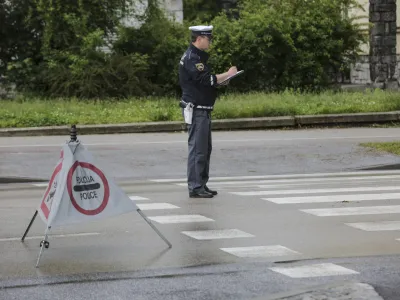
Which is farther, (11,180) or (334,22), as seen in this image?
(334,22)

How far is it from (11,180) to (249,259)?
6.84m

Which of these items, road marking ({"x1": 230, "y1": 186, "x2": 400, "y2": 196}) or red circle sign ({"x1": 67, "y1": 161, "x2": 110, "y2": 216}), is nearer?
red circle sign ({"x1": 67, "y1": 161, "x2": 110, "y2": 216})

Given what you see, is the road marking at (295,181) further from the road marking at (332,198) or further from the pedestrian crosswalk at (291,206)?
the road marking at (332,198)

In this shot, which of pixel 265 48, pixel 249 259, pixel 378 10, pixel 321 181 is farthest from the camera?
pixel 378 10

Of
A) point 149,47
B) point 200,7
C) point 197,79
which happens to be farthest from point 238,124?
point 200,7

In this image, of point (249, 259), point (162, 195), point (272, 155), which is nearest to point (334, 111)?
point (272, 155)

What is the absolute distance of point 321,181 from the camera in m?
14.4

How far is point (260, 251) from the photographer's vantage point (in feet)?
29.1

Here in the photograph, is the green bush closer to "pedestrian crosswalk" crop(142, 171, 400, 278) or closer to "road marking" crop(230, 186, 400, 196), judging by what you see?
"pedestrian crosswalk" crop(142, 171, 400, 278)

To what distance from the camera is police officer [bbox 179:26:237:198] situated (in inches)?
476

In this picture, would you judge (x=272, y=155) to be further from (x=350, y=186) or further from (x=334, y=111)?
(x=334, y=111)

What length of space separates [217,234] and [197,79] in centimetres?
271

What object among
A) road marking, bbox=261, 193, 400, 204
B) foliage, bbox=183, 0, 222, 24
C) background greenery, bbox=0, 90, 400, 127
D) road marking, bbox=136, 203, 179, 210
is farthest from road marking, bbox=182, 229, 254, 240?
foliage, bbox=183, 0, 222, 24

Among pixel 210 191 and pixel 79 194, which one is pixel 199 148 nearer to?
pixel 210 191
